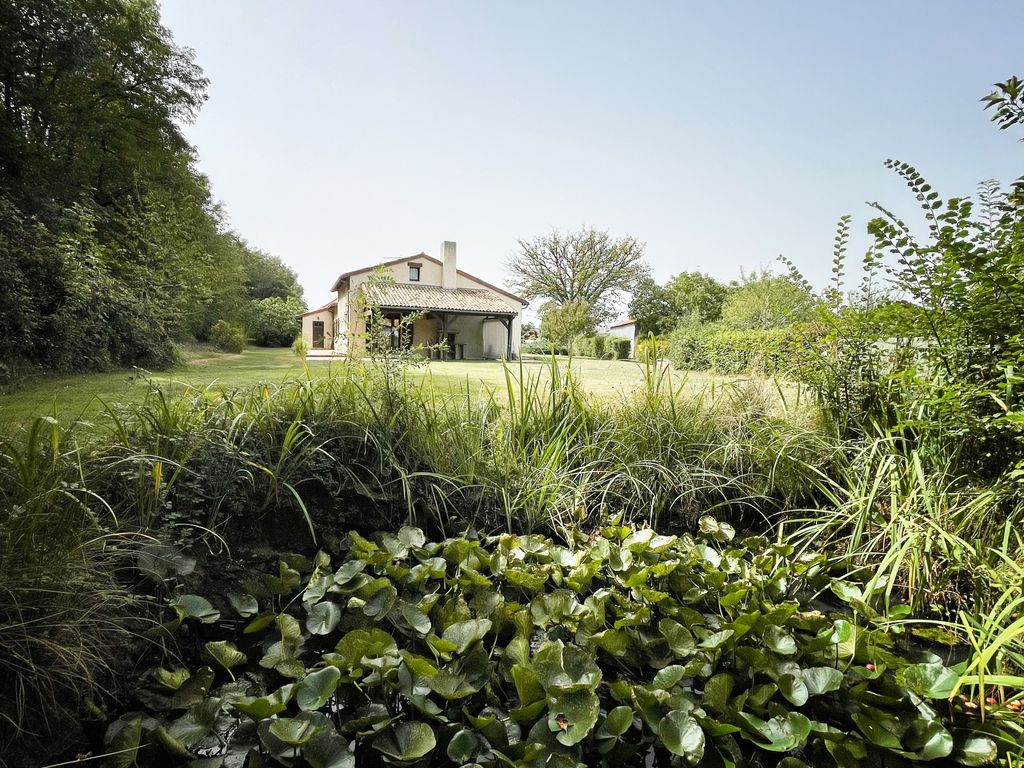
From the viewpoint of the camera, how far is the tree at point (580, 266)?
2336 cm

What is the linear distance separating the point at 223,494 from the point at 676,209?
5134mm

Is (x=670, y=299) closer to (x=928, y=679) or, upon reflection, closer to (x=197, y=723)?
(x=928, y=679)

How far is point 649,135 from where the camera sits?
4508mm

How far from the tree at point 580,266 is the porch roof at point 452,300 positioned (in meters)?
9.92

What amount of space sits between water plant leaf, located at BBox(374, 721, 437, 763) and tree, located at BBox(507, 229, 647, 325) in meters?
22.9

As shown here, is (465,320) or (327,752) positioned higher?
(465,320)

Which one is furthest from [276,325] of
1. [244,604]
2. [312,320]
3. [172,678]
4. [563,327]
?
[172,678]

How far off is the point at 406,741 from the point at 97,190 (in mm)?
6190

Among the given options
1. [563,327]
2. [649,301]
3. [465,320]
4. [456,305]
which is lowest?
[563,327]

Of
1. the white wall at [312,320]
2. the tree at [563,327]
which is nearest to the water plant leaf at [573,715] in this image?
the tree at [563,327]

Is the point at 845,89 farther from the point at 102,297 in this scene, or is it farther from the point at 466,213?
the point at 102,297

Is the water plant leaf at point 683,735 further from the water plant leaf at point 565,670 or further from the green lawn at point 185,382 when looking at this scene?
the green lawn at point 185,382

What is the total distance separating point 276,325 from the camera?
591 centimetres

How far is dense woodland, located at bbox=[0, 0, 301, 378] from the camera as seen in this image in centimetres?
327
